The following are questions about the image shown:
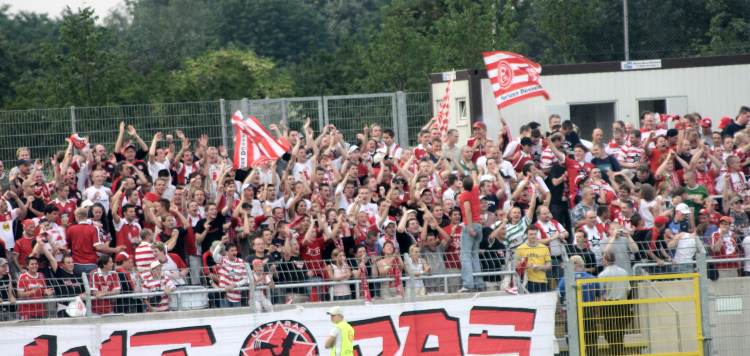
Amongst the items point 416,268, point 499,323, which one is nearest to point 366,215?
point 416,268

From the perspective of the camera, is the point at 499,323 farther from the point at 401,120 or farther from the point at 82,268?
the point at 401,120

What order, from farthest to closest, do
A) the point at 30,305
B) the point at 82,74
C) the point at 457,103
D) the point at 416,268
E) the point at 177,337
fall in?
the point at 82,74, the point at 457,103, the point at 416,268, the point at 177,337, the point at 30,305

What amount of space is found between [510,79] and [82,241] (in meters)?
9.09

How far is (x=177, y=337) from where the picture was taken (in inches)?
640

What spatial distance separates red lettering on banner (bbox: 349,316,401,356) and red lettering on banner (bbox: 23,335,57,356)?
12.2 ft

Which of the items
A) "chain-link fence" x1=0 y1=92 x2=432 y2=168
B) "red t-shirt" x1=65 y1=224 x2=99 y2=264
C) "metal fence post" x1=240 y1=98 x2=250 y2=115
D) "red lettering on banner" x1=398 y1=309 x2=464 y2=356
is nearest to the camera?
"red lettering on banner" x1=398 y1=309 x2=464 y2=356

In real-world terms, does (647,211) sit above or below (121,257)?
above

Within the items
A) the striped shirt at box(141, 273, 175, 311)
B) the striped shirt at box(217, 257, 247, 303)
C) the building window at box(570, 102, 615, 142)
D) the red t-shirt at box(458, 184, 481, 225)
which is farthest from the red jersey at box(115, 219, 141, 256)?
the building window at box(570, 102, 615, 142)

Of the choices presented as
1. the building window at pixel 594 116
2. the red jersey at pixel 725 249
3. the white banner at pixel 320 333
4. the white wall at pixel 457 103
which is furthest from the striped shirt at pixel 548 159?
the building window at pixel 594 116

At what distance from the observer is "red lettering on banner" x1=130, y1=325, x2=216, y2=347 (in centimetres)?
1619

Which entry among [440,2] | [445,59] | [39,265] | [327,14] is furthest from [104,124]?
[327,14]

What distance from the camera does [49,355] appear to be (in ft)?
52.4

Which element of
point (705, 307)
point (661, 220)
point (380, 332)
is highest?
point (661, 220)

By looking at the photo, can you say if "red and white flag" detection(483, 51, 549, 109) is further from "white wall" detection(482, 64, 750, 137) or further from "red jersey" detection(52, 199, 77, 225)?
"red jersey" detection(52, 199, 77, 225)
